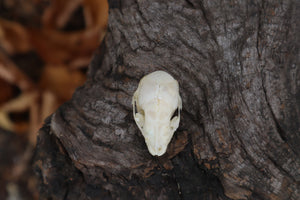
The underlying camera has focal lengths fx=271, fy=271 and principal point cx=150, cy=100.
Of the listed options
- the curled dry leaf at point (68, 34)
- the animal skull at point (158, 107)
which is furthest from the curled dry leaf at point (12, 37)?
the animal skull at point (158, 107)

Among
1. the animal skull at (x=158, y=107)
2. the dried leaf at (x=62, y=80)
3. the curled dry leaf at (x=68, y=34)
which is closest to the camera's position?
the animal skull at (x=158, y=107)

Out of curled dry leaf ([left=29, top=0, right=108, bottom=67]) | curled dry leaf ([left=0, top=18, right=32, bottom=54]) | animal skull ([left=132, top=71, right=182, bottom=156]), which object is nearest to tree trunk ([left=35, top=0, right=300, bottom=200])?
animal skull ([left=132, top=71, right=182, bottom=156])

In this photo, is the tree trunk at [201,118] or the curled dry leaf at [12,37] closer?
the tree trunk at [201,118]

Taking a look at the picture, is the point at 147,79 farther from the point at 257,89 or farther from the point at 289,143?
the point at 289,143

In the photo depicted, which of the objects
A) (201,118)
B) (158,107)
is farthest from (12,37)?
(201,118)

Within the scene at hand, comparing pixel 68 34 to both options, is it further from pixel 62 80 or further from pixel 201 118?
pixel 201 118

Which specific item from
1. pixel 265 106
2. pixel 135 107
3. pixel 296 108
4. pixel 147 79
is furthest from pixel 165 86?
pixel 296 108

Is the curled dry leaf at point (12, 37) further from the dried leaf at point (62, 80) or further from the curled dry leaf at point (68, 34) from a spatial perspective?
the dried leaf at point (62, 80)
